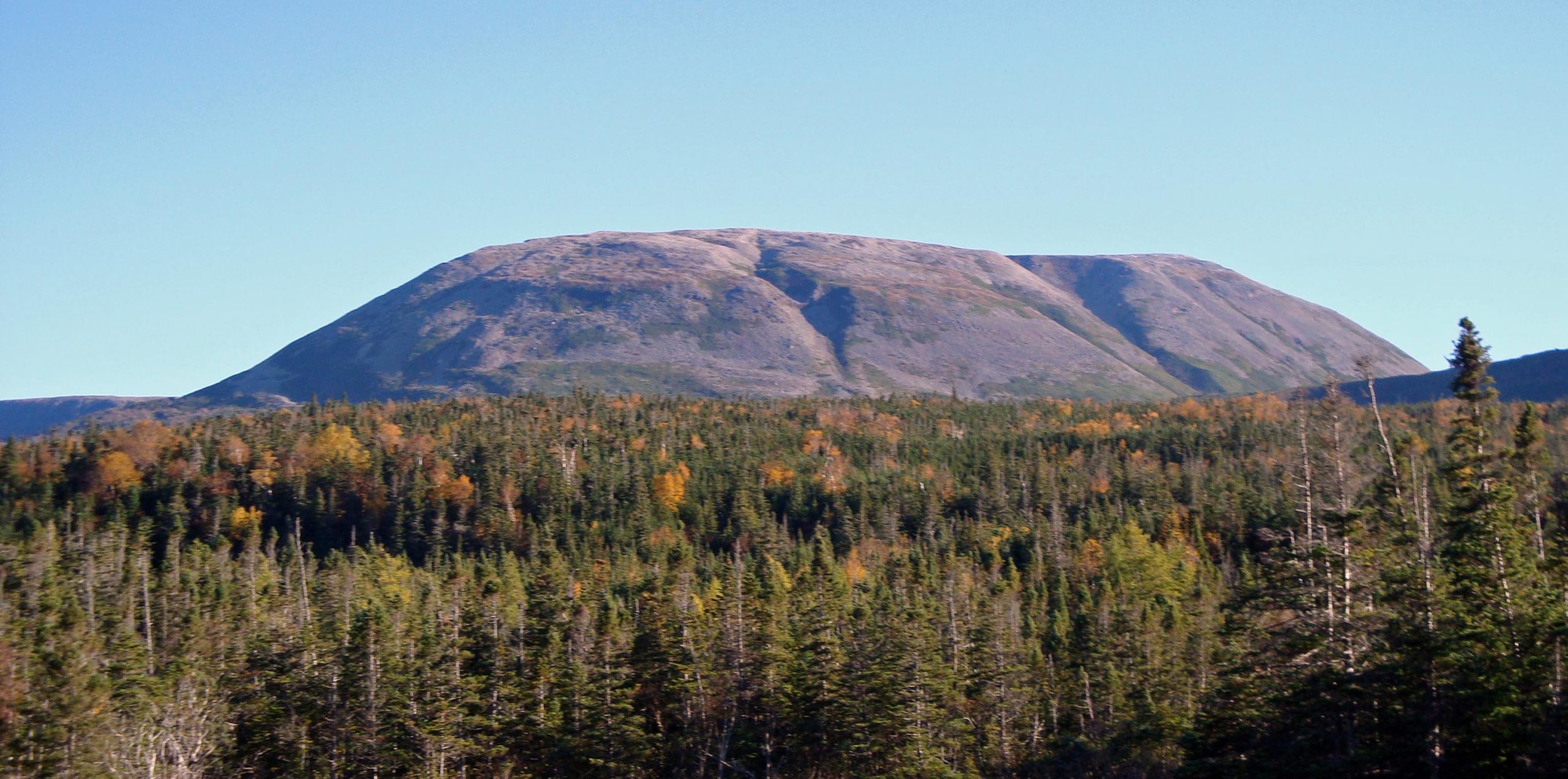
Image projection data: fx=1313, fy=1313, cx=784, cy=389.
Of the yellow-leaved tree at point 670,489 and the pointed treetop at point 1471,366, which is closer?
the pointed treetop at point 1471,366

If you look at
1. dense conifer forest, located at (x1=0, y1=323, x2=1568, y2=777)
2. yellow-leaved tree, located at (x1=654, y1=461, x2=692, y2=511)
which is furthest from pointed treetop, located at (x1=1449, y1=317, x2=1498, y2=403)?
yellow-leaved tree, located at (x1=654, y1=461, x2=692, y2=511)

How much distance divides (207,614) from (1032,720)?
59.1 metres

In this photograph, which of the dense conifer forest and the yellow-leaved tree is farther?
the yellow-leaved tree

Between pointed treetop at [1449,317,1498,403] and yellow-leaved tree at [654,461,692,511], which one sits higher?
pointed treetop at [1449,317,1498,403]

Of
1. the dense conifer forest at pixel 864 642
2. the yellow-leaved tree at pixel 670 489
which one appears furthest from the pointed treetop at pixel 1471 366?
the yellow-leaved tree at pixel 670 489

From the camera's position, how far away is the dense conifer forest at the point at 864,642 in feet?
149

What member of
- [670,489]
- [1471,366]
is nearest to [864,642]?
[1471,366]

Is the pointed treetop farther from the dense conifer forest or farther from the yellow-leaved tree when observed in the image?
the yellow-leaved tree

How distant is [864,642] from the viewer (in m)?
67.2

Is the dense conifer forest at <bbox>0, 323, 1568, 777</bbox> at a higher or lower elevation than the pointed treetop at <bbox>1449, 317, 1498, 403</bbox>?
lower

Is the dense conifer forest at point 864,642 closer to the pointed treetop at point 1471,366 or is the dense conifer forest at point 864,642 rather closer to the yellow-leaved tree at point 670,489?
the pointed treetop at point 1471,366

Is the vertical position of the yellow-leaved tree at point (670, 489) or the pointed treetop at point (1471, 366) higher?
the pointed treetop at point (1471, 366)

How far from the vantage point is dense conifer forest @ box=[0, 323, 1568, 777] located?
45.4 meters

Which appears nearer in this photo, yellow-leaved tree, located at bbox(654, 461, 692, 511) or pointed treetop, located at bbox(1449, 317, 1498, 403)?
pointed treetop, located at bbox(1449, 317, 1498, 403)
